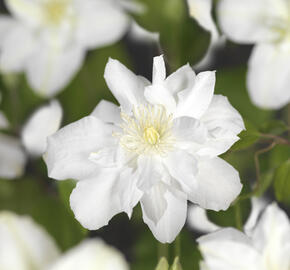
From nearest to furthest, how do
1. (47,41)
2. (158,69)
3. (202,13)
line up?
(158,69), (202,13), (47,41)

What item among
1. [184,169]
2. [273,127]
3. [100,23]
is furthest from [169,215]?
[100,23]

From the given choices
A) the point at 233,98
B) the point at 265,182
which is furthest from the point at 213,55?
the point at 265,182

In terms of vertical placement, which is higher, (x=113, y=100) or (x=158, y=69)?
(x=158, y=69)

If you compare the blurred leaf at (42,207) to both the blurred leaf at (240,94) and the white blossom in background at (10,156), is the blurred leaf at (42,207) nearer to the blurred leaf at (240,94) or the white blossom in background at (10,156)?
the white blossom in background at (10,156)

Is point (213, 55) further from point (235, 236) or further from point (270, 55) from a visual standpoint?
point (235, 236)

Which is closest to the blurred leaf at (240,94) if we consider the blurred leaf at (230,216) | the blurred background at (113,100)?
the blurred background at (113,100)

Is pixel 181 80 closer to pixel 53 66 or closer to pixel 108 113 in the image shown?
pixel 108 113
